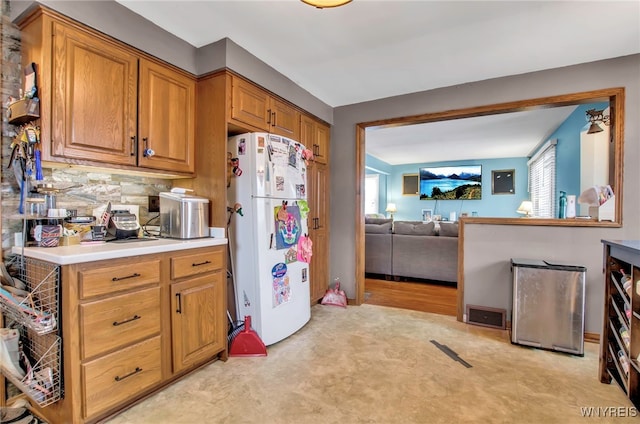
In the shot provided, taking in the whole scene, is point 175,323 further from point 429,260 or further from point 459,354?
point 429,260

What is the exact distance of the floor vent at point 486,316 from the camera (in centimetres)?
285

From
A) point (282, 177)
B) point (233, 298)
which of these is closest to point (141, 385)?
point (233, 298)

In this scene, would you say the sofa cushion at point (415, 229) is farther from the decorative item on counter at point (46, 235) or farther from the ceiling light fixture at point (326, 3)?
the decorative item on counter at point (46, 235)

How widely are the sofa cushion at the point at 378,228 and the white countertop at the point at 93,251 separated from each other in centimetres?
333

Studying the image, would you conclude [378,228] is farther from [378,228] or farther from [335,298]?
[335,298]

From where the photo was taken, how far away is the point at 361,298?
3.53 metres

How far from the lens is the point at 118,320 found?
1543 millimetres

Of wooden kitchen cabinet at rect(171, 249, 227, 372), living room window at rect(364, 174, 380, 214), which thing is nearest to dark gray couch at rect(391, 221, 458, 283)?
wooden kitchen cabinet at rect(171, 249, 227, 372)

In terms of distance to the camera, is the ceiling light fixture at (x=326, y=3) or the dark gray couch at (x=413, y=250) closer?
the ceiling light fixture at (x=326, y=3)

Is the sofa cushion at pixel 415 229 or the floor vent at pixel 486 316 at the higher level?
the sofa cushion at pixel 415 229

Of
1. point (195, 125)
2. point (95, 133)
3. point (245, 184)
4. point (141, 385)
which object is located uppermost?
point (195, 125)

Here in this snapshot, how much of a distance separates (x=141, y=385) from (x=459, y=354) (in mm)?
2147

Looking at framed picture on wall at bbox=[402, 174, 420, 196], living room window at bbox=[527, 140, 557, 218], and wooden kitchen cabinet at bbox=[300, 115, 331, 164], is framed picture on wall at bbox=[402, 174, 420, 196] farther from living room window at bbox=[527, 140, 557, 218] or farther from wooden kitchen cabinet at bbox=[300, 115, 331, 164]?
wooden kitchen cabinet at bbox=[300, 115, 331, 164]

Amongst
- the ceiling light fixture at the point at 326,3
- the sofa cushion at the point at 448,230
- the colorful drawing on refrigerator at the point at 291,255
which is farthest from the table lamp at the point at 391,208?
the ceiling light fixture at the point at 326,3
